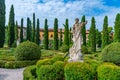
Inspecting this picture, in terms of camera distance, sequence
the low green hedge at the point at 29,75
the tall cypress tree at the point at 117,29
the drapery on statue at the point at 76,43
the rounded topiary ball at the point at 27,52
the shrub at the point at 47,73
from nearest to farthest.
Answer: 1. the shrub at the point at 47,73
2. the low green hedge at the point at 29,75
3. the drapery on statue at the point at 76,43
4. the rounded topiary ball at the point at 27,52
5. the tall cypress tree at the point at 117,29

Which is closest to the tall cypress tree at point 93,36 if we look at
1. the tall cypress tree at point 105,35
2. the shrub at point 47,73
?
the tall cypress tree at point 105,35

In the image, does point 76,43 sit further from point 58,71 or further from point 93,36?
point 93,36

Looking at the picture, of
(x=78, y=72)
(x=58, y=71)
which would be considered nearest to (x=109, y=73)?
(x=78, y=72)

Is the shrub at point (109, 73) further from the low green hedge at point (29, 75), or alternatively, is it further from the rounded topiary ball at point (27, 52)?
the rounded topiary ball at point (27, 52)

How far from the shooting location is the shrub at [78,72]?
419 inches

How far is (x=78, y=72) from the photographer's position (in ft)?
34.9

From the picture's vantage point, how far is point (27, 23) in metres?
57.0

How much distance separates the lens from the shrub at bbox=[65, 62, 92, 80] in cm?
1063

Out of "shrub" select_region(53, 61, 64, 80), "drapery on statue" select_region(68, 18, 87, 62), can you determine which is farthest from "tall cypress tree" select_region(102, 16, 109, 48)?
"shrub" select_region(53, 61, 64, 80)

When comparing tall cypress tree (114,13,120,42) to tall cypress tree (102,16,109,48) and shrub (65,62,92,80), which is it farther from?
shrub (65,62,92,80)

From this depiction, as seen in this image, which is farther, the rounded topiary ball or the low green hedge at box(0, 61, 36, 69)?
the rounded topiary ball

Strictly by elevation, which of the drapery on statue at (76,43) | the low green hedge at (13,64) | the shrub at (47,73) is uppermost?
the drapery on statue at (76,43)

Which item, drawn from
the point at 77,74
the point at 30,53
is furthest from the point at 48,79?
the point at 30,53

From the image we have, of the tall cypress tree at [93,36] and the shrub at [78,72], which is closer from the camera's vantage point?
the shrub at [78,72]
